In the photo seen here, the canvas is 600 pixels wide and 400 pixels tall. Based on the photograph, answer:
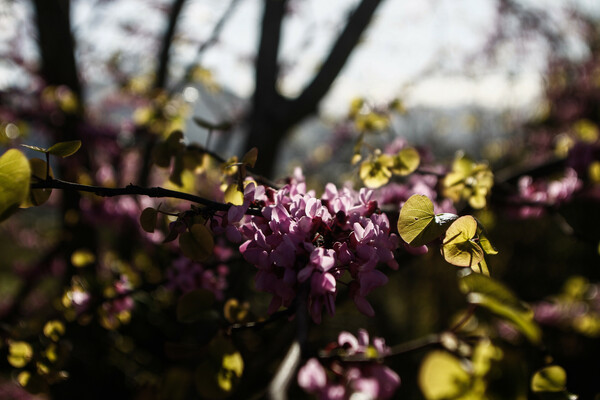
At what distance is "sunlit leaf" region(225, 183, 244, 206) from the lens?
20.4 inches

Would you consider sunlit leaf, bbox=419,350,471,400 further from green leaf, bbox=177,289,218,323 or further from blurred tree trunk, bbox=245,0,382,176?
blurred tree trunk, bbox=245,0,382,176

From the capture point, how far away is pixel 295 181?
625 mm

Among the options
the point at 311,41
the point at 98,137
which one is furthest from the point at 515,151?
the point at 98,137

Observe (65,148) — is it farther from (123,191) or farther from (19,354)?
(19,354)

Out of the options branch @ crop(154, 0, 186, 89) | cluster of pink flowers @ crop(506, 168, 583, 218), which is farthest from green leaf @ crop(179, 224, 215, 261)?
branch @ crop(154, 0, 186, 89)

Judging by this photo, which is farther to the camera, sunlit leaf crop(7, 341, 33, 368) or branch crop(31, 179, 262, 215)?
sunlit leaf crop(7, 341, 33, 368)

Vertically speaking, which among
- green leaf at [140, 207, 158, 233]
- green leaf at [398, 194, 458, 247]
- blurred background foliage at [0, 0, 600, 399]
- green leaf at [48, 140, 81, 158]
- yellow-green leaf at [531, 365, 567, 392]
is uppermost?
green leaf at [398, 194, 458, 247]

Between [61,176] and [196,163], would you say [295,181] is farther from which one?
[61,176]

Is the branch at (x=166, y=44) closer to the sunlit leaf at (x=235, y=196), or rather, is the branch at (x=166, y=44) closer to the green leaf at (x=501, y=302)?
the sunlit leaf at (x=235, y=196)

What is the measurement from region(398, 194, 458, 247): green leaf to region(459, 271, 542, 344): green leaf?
0.45ft

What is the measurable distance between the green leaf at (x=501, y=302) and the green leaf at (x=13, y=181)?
547 mm

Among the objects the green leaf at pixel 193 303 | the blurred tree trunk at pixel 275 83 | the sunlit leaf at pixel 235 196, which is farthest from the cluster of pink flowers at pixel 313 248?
the blurred tree trunk at pixel 275 83

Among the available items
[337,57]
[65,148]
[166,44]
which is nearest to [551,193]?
[337,57]

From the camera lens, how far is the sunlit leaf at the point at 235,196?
1.70 feet
